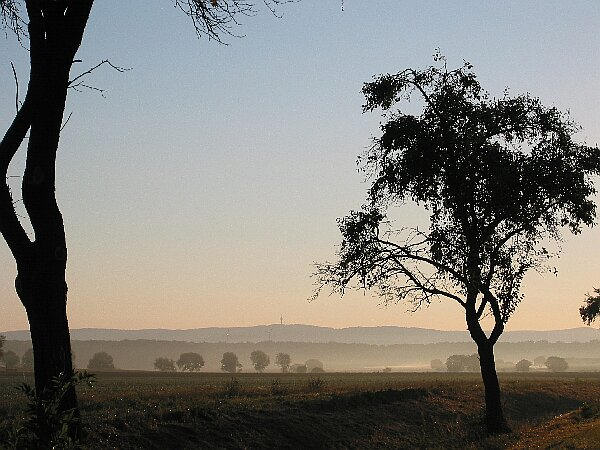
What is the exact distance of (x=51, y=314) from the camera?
12945 millimetres

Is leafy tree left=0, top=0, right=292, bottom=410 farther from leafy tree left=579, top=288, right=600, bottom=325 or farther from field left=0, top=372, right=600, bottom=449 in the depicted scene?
leafy tree left=579, top=288, right=600, bottom=325

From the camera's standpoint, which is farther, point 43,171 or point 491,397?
A: point 491,397

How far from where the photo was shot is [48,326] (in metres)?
12.9

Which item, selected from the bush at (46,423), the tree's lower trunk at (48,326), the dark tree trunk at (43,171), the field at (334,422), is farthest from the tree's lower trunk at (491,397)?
the bush at (46,423)

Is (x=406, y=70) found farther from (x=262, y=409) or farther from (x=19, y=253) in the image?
(x=19, y=253)

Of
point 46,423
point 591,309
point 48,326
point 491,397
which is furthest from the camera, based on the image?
point 591,309

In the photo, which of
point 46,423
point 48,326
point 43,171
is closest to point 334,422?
point 48,326

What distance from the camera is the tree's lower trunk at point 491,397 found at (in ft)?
95.4

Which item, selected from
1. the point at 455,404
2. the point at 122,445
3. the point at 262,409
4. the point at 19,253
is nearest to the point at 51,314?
the point at 19,253

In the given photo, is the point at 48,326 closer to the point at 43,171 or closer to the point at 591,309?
the point at 43,171

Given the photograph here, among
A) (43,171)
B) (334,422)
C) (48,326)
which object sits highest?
(43,171)

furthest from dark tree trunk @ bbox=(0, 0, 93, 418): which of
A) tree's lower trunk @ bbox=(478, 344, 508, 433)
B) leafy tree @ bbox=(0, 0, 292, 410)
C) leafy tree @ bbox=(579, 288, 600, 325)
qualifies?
leafy tree @ bbox=(579, 288, 600, 325)

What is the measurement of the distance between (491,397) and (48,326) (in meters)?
21.5

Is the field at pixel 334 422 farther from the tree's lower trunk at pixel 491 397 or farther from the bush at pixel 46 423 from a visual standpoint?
the bush at pixel 46 423
